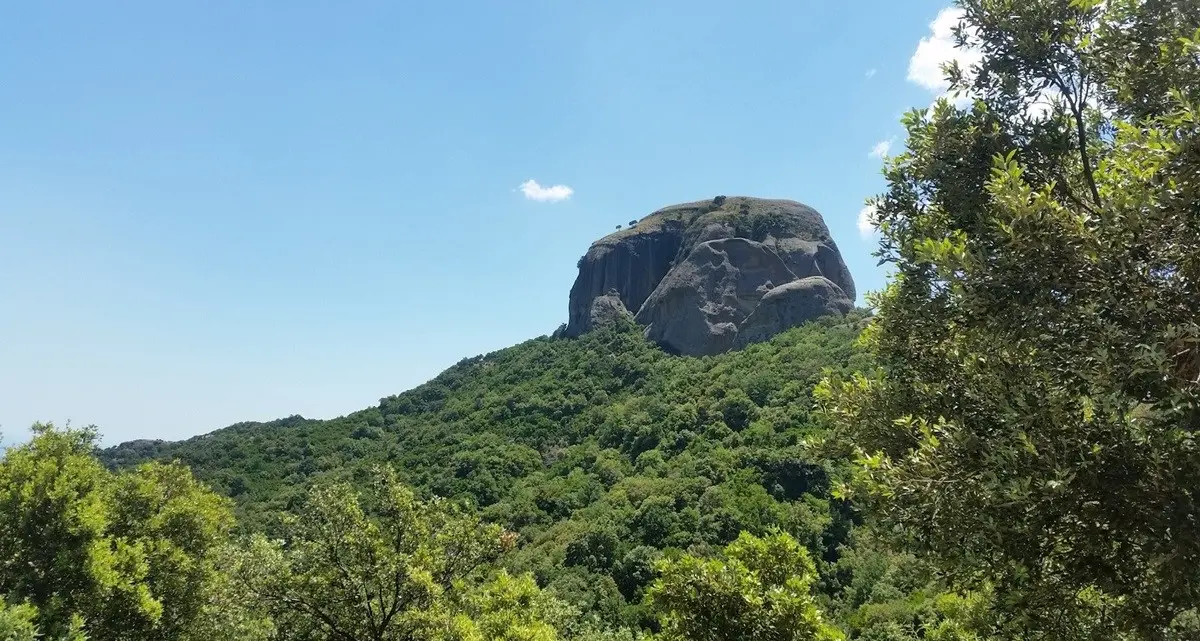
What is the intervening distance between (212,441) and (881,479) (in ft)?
367

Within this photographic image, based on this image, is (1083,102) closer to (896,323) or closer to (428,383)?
(896,323)

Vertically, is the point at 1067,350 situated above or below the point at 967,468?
above

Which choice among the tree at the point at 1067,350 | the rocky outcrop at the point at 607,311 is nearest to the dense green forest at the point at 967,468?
the tree at the point at 1067,350

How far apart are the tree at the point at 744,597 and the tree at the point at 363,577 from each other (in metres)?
6.16

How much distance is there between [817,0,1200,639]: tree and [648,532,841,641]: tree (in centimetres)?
204

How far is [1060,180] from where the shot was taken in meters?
7.64

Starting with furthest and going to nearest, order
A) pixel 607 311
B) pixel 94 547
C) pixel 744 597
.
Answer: pixel 607 311
pixel 94 547
pixel 744 597

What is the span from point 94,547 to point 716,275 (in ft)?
277

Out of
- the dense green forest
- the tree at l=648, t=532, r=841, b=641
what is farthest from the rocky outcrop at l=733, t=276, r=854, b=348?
the tree at l=648, t=532, r=841, b=641

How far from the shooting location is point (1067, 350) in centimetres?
564

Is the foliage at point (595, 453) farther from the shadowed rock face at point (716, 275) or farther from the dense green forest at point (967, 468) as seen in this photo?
the dense green forest at point (967, 468)

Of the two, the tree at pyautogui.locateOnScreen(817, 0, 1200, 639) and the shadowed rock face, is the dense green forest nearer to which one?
the tree at pyautogui.locateOnScreen(817, 0, 1200, 639)

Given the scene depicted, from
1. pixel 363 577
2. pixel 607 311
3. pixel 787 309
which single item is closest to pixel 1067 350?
pixel 363 577

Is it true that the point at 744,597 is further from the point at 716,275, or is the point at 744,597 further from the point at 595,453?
the point at 716,275
